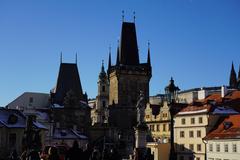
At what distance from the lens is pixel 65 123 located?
77250mm

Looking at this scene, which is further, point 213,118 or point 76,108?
point 76,108

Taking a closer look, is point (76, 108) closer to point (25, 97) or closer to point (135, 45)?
point (25, 97)

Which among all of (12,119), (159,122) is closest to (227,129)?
(159,122)

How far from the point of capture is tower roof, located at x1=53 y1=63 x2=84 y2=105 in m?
82.9

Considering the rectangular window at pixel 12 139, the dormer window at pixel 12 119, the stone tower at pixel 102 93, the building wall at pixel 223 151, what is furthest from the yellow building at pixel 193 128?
the stone tower at pixel 102 93

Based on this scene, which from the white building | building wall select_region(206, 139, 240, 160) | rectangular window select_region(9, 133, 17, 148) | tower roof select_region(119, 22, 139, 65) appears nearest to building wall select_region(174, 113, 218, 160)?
the white building

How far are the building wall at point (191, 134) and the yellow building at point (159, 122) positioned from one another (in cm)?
645

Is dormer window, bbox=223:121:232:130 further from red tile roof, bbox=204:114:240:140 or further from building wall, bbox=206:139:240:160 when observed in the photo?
building wall, bbox=206:139:240:160

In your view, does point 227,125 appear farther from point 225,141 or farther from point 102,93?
point 102,93

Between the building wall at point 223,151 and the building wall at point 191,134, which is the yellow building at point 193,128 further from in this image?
the building wall at point 223,151

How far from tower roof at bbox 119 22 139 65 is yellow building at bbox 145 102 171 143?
85.8ft

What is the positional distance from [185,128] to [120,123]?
3526cm

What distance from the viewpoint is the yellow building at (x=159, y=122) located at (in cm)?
6034

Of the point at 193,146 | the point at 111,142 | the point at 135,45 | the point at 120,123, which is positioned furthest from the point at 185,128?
the point at 135,45
